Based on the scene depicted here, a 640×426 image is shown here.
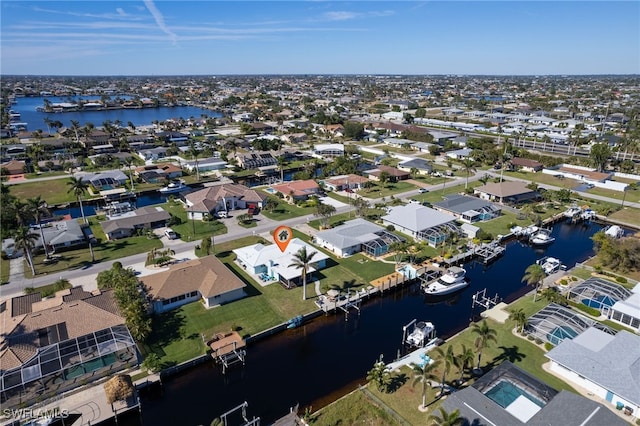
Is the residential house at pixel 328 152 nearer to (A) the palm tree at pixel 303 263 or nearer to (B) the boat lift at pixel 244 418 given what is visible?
(A) the palm tree at pixel 303 263

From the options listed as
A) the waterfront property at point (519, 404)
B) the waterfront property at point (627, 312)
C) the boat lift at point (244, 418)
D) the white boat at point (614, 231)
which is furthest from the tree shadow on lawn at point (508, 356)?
the white boat at point (614, 231)

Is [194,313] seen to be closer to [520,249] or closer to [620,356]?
[620,356]

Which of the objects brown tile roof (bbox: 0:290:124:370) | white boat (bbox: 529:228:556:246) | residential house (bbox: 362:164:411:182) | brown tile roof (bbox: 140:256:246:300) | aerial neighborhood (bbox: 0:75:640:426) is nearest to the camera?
aerial neighborhood (bbox: 0:75:640:426)

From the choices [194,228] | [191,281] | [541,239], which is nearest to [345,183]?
[194,228]

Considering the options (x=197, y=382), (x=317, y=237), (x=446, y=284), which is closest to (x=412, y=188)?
(x=317, y=237)

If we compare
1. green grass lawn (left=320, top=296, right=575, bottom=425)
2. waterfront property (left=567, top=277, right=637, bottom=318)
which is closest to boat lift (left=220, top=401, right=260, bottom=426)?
green grass lawn (left=320, top=296, right=575, bottom=425)

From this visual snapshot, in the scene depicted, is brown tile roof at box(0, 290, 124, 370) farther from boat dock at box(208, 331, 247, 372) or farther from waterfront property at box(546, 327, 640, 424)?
waterfront property at box(546, 327, 640, 424)

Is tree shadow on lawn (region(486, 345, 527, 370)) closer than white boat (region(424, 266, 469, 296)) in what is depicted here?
Yes
